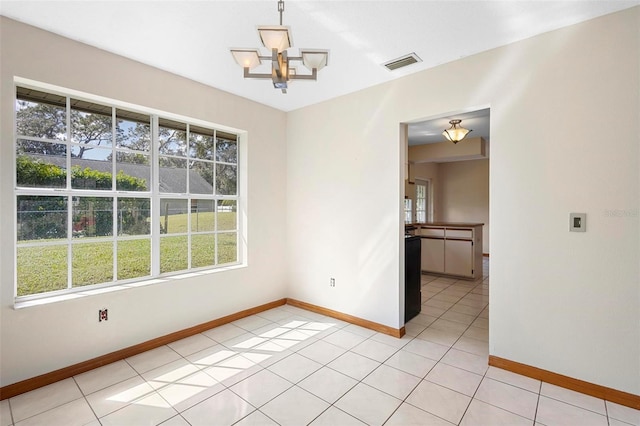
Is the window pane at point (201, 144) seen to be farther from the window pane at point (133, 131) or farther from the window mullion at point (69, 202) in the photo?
the window mullion at point (69, 202)

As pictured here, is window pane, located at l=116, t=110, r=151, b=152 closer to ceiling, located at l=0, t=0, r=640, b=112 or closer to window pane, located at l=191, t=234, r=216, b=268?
ceiling, located at l=0, t=0, r=640, b=112

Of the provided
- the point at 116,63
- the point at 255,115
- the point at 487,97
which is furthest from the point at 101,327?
the point at 487,97

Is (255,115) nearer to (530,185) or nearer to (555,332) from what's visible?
(530,185)

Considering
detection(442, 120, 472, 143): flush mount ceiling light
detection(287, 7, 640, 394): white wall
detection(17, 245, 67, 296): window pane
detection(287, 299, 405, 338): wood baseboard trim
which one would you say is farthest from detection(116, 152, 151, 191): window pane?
detection(442, 120, 472, 143): flush mount ceiling light

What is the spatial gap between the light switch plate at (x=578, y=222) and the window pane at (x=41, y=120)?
426 centimetres

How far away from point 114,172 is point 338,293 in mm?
2805

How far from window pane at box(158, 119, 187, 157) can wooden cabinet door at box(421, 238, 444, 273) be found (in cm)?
476

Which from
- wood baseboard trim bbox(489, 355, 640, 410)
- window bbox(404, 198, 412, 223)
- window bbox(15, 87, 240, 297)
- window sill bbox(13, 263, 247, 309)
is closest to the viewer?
wood baseboard trim bbox(489, 355, 640, 410)

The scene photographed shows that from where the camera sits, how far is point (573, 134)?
2.24m

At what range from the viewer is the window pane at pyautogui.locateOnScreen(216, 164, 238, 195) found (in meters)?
3.71

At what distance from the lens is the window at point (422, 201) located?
322 inches

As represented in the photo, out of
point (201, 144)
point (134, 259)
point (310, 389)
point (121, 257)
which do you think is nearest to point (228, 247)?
point (134, 259)

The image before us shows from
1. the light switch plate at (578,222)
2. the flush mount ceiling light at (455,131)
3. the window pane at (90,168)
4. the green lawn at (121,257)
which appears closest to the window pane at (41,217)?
the green lawn at (121,257)

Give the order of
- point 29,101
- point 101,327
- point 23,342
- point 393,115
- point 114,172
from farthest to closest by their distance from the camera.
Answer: point 393,115 → point 114,172 → point 101,327 → point 29,101 → point 23,342
